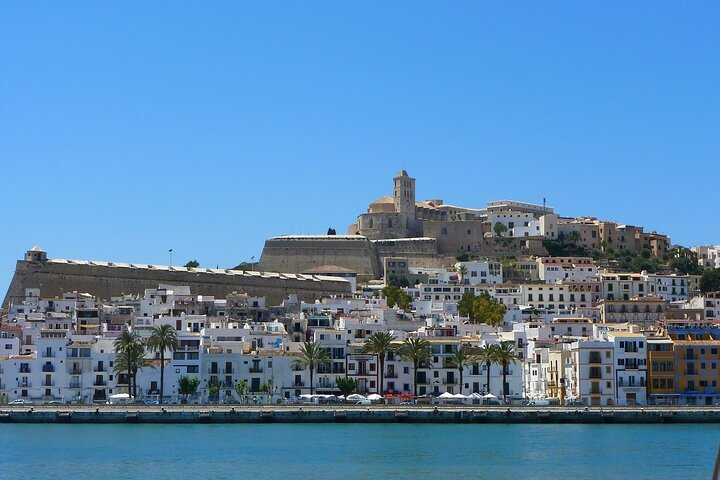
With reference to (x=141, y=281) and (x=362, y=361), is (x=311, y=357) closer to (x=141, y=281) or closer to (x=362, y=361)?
(x=362, y=361)

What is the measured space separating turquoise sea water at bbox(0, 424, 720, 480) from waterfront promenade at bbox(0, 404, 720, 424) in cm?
59

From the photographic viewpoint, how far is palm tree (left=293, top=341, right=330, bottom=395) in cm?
7169

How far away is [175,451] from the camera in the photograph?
54031 mm

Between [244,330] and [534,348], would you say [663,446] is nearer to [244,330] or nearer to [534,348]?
[534,348]

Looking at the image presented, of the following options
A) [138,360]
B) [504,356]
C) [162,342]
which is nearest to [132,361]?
[138,360]

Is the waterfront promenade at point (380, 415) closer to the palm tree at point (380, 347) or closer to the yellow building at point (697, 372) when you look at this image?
the yellow building at point (697, 372)

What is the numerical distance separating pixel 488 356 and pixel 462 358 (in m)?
1.32

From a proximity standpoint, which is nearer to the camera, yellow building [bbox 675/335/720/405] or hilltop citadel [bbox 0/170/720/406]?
yellow building [bbox 675/335/720/405]

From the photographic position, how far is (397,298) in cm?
10138

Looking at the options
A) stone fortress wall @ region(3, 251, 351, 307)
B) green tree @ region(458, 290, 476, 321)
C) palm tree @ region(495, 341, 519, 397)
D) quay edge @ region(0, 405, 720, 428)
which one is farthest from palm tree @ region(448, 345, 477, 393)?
stone fortress wall @ region(3, 251, 351, 307)

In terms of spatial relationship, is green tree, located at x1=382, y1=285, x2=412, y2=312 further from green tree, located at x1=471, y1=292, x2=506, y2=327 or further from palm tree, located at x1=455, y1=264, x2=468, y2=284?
palm tree, located at x1=455, y1=264, x2=468, y2=284

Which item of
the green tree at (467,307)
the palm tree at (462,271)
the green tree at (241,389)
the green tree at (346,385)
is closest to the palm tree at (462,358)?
the green tree at (346,385)

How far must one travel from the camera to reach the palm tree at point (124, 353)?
70006 mm

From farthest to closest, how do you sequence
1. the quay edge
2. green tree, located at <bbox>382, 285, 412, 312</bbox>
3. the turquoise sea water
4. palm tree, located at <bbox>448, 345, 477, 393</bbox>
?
green tree, located at <bbox>382, 285, 412, 312</bbox>, palm tree, located at <bbox>448, 345, 477, 393</bbox>, the quay edge, the turquoise sea water
